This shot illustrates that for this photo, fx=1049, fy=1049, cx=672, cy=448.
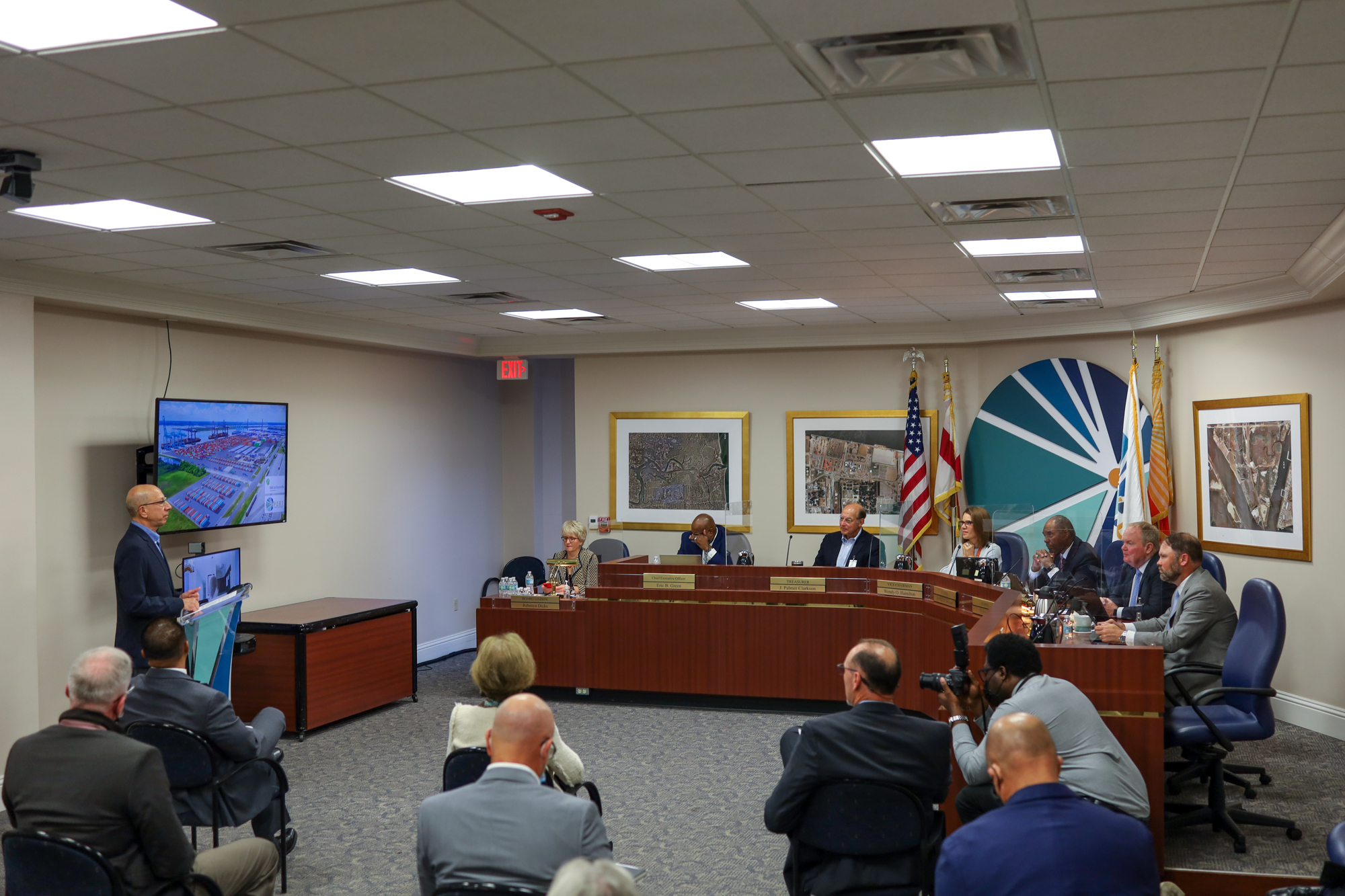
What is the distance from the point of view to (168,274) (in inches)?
252

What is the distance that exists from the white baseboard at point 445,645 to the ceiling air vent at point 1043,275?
20.9 ft

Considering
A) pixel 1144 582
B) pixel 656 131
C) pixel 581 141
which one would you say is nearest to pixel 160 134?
pixel 581 141

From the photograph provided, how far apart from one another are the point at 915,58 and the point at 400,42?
1417mm

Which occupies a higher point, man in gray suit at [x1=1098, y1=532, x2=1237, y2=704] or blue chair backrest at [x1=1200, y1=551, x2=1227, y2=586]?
blue chair backrest at [x1=1200, y1=551, x2=1227, y2=586]

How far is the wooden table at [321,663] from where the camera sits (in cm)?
725

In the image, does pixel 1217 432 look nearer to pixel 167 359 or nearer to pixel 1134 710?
pixel 1134 710

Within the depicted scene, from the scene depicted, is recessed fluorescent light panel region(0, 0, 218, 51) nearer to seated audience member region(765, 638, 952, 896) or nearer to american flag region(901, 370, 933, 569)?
seated audience member region(765, 638, 952, 896)

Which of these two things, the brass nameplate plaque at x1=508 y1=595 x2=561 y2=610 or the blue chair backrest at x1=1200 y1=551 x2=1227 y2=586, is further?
the brass nameplate plaque at x1=508 y1=595 x2=561 y2=610

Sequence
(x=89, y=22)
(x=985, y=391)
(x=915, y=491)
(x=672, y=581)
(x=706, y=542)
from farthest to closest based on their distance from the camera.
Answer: (x=985, y=391) → (x=915, y=491) → (x=706, y=542) → (x=672, y=581) → (x=89, y=22)

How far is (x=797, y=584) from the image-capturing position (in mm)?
7898

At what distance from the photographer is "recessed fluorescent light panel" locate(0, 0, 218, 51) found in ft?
8.51

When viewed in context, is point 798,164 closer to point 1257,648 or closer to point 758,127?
point 758,127

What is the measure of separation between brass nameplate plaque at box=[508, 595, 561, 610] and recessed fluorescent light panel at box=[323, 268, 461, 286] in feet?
8.96

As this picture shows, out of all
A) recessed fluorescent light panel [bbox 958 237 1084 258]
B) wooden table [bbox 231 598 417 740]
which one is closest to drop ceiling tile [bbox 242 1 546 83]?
recessed fluorescent light panel [bbox 958 237 1084 258]
